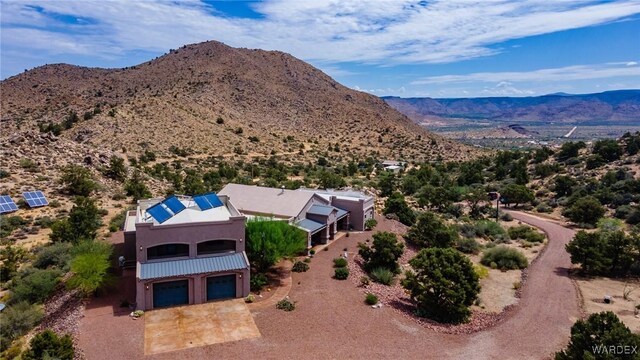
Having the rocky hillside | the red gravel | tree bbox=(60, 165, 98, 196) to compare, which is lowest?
the red gravel

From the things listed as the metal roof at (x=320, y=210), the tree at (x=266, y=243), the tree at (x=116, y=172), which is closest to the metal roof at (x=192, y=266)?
the tree at (x=266, y=243)

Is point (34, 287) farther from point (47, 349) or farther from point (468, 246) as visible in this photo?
point (468, 246)

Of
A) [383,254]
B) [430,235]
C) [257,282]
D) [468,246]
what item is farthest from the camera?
[468,246]

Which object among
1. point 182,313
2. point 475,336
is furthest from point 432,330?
point 182,313

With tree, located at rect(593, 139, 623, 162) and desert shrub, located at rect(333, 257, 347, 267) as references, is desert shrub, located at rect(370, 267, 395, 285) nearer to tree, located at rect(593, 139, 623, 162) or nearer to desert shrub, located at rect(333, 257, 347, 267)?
desert shrub, located at rect(333, 257, 347, 267)

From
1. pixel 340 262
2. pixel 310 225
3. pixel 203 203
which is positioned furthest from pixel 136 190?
pixel 340 262

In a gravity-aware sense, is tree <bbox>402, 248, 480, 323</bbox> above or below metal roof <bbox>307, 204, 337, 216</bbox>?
below

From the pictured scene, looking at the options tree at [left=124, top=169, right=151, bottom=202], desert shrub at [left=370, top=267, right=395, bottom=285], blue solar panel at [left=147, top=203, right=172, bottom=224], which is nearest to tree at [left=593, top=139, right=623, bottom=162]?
desert shrub at [left=370, top=267, right=395, bottom=285]
